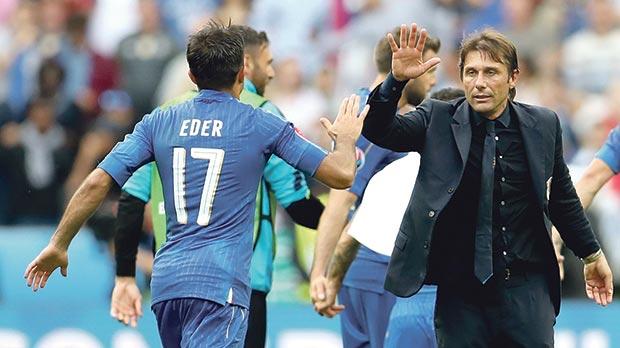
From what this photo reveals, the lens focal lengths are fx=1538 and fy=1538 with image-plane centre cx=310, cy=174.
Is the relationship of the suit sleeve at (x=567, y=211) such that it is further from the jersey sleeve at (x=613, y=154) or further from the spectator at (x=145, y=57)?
the spectator at (x=145, y=57)

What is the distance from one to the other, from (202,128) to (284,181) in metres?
1.51

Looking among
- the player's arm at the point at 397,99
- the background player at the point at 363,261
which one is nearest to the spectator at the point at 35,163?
the background player at the point at 363,261

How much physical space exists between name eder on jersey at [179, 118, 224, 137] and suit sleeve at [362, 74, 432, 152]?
0.68 m

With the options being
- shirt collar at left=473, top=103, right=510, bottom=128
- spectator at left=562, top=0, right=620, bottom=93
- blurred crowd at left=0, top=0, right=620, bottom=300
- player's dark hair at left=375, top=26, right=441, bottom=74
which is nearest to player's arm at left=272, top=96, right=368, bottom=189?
shirt collar at left=473, top=103, right=510, bottom=128

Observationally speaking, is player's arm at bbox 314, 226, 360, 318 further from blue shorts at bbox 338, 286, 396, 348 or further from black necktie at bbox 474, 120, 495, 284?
black necktie at bbox 474, 120, 495, 284

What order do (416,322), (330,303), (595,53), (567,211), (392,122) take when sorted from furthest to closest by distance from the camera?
(595,53) → (330,303) → (416,322) → (567,211) → (392,122)

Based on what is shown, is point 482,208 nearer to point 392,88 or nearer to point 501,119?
point 501,119

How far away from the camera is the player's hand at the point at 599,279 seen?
25.2 feet

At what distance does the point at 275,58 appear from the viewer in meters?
16.0

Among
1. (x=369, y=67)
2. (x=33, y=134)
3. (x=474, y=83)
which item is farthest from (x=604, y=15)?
(x=474, y=83)

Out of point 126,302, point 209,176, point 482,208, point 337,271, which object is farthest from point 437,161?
point 126,302

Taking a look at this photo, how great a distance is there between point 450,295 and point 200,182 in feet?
4.35

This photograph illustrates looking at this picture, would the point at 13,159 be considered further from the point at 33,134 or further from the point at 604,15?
the point at 604,15

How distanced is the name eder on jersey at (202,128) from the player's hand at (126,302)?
5.77 feet
